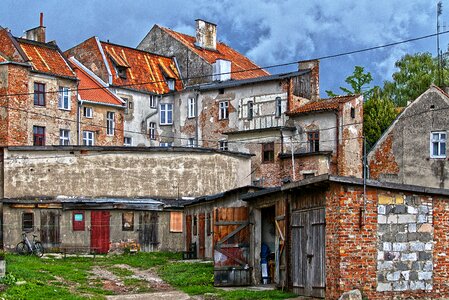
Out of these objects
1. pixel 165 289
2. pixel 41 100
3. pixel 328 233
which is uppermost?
pixel 41 100

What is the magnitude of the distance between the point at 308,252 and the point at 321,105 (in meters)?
32.0

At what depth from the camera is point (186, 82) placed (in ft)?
221

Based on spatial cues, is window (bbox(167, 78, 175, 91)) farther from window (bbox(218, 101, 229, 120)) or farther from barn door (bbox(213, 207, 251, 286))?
barn door (bbox(213, 207, 251, 286))

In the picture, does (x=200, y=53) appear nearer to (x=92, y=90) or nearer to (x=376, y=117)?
(x=92, y=90)

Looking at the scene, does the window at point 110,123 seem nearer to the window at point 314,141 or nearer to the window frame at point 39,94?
the window frame at point 39,94

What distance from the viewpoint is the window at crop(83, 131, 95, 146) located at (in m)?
58.5

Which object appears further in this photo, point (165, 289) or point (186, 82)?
point (186, 82)

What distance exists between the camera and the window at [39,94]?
2154 inches

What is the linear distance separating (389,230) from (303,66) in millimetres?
37324

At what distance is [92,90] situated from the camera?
2368 inches

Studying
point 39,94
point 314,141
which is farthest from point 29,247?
point 314,141

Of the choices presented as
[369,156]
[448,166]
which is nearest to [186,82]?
[369,156]

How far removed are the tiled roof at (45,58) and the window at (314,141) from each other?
56.1 feet

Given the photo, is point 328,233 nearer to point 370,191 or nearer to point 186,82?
point 370,191
